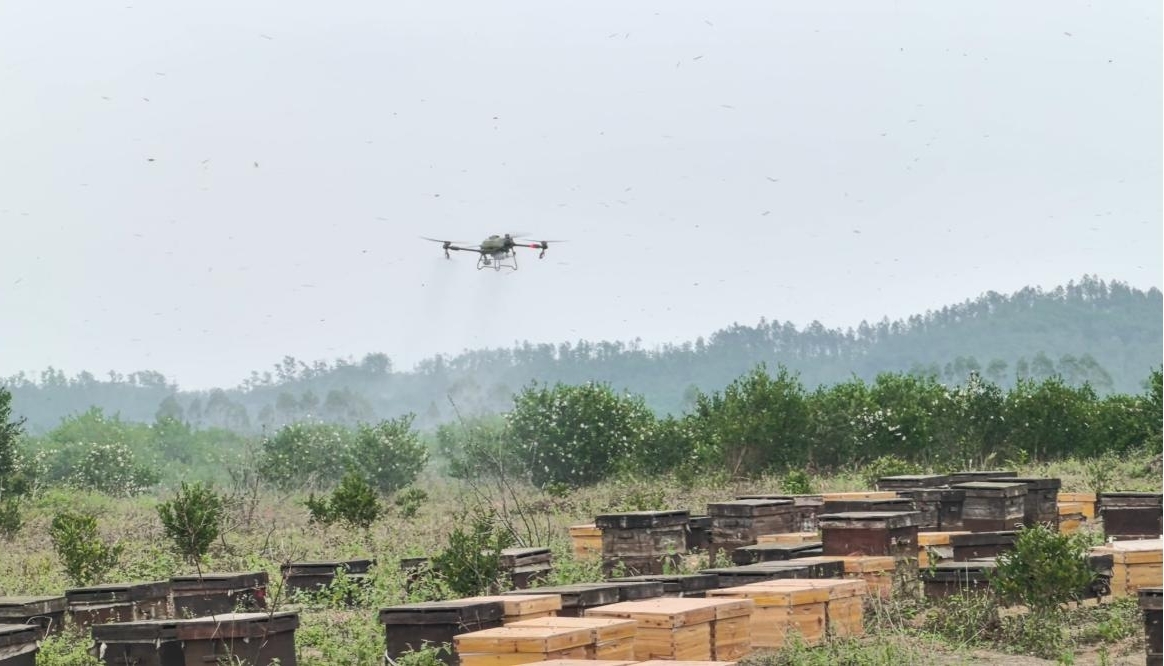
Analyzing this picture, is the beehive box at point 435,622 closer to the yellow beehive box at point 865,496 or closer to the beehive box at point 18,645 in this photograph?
the beehive box at point 18,645

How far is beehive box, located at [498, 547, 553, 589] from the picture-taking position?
17.6m

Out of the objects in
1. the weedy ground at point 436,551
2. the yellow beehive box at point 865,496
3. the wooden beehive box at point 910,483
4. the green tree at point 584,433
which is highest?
the green tree at point 584,433

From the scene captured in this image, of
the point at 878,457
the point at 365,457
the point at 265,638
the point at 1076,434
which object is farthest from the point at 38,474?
the point at 265,638

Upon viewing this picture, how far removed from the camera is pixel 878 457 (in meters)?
42.2

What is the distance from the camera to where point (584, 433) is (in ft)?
169

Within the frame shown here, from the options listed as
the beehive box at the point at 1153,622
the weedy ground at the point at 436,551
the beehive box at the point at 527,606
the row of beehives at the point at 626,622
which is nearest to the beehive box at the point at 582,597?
the row of beehives at the point at 626,622

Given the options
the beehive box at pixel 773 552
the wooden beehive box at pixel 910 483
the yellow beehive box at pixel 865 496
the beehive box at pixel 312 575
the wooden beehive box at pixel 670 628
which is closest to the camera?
the wooden beehive box at pixel 670 628

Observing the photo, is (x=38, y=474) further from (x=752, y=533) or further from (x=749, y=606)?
(x=749, y=606)

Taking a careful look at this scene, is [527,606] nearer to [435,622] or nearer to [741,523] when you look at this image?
[435,622]

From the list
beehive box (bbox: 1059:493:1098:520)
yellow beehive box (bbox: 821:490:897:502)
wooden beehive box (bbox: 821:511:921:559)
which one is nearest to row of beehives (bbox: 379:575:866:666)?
wooden beehive box (bbox: 821:511:921:559)

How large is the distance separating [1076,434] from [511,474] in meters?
26.0

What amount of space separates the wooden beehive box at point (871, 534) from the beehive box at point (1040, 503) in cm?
342

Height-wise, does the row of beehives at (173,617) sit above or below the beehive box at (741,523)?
below

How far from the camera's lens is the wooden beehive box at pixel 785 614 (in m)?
13.2
